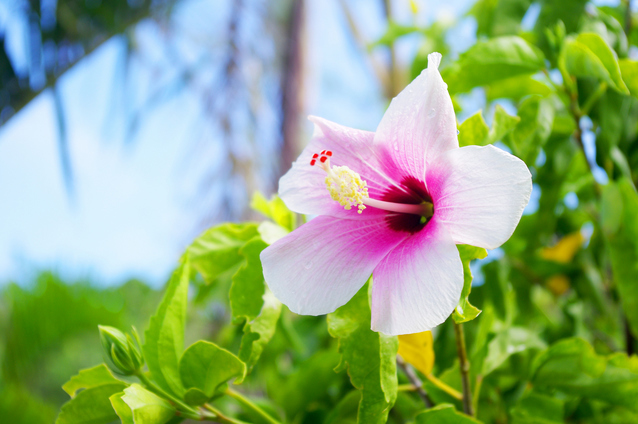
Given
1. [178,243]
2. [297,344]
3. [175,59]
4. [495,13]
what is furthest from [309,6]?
[297,344]

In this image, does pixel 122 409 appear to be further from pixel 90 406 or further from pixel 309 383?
pixel 309 383

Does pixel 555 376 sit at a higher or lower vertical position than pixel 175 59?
lower

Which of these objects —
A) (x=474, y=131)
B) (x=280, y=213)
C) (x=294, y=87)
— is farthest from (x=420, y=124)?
(x=294, y=87)

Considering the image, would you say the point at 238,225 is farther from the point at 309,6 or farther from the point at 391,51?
the point at 309,6

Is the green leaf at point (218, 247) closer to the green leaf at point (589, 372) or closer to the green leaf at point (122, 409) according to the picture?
the green leaf at point (122, 409)

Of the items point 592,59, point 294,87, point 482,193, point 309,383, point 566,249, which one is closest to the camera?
point 482,193

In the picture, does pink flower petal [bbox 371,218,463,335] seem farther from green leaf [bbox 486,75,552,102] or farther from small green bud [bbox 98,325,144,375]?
green leaf [bbox 486,75,552,102]
